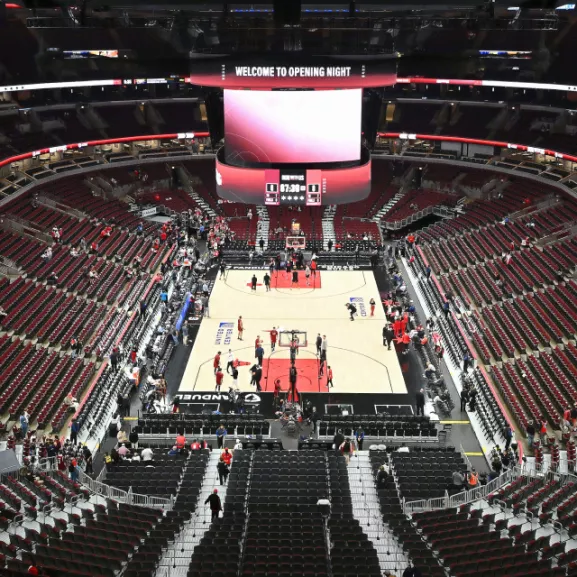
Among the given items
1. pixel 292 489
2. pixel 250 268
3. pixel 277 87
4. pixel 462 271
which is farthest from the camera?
pixel 250 268

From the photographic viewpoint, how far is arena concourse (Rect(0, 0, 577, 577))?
1833 cm

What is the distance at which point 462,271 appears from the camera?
135ft

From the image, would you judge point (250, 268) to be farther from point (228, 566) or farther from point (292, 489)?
point (228, 566)

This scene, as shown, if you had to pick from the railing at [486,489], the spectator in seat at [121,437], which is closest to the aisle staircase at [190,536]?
the spectator in seat at [121,437]

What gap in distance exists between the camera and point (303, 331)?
112 feet

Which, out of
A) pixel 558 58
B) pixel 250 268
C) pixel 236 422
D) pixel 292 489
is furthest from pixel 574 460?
pixel 558 58

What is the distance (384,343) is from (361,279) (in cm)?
960

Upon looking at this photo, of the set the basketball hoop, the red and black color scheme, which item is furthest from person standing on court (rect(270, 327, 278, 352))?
the red and black color scheme

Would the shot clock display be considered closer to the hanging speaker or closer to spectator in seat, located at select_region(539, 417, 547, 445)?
the hanging speaker

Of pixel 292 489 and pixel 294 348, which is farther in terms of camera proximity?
pixel 294 348

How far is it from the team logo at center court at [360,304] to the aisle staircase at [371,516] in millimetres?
13603

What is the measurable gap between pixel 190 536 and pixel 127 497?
3030 millimetres

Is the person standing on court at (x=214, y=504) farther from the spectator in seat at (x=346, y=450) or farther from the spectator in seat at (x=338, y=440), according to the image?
the spectator in seat at (x=338, y=440)

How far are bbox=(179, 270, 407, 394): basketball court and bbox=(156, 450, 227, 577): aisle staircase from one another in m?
7.54
